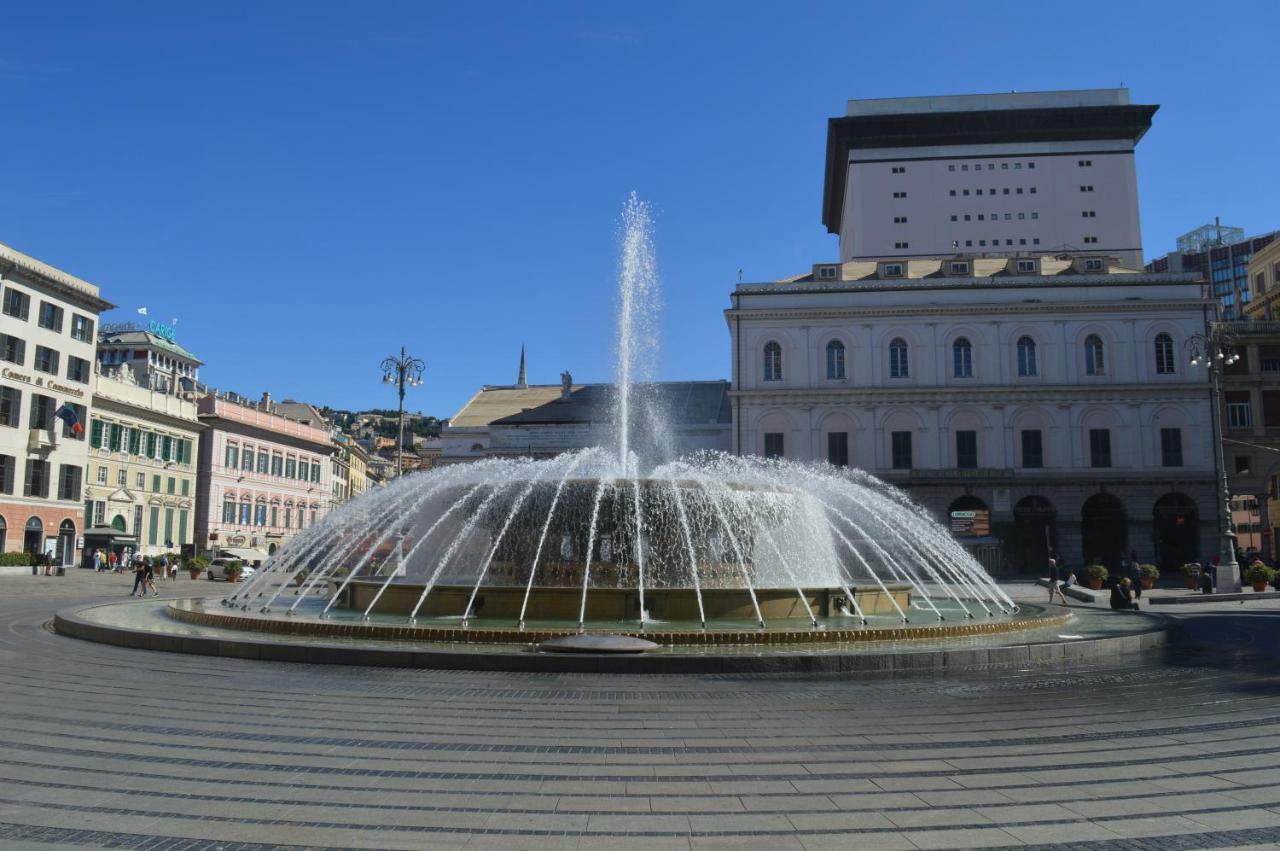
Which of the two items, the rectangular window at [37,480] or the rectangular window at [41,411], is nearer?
the rectangular window at [37,480]

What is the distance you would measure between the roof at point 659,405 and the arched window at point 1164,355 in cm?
2383

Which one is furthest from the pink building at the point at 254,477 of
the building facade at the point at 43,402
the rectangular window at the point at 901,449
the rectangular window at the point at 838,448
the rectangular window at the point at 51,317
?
the rectangular window at the point at 901,449

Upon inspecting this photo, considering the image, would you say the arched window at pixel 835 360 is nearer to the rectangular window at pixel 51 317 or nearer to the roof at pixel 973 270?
the roof at pixel 973 270

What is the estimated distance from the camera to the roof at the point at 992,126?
6850cm

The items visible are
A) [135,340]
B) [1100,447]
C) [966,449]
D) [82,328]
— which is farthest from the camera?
[135,340]

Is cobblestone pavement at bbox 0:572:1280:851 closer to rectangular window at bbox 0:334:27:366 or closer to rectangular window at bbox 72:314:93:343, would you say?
rectangular window at bbox 0:334:27:366

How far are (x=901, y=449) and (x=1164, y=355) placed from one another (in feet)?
47.6

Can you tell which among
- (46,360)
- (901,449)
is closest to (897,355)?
(901,449)

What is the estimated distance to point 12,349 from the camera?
1692 inches

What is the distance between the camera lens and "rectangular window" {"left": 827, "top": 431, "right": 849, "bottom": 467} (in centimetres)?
4822

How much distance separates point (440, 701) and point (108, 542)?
4768cm

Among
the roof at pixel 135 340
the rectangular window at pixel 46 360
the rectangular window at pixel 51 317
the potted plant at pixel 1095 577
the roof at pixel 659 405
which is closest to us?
the potted plant at pixel 1095 577

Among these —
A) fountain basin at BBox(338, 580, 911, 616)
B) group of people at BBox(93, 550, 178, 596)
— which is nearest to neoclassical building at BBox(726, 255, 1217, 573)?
group of people at BBox(93, 550, 178, 596)

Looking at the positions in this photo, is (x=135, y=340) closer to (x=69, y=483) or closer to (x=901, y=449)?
(x=69, y=483)
